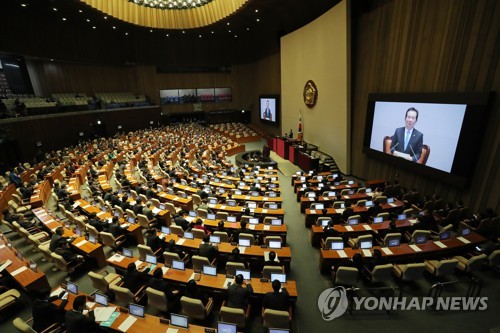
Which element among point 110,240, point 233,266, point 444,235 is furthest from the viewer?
point 110,240

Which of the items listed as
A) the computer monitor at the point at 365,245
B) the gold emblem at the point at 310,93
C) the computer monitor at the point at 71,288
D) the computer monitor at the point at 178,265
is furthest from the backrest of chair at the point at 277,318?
the gold emblem at the point at 310,93

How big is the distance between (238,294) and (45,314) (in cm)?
382

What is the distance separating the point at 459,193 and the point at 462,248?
3654mm

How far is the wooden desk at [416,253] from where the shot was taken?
6.71 meters

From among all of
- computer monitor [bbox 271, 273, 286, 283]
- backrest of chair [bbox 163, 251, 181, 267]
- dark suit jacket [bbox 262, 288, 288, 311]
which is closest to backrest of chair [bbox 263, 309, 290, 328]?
dark suit jacket [bbox 262, 288, 288, 311]

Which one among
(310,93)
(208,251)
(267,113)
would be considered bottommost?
(208,251)

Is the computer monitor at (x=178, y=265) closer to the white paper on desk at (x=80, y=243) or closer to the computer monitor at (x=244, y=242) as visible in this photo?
the computer monitor at (x=244, y=242)

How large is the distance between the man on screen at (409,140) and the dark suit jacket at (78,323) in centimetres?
1246

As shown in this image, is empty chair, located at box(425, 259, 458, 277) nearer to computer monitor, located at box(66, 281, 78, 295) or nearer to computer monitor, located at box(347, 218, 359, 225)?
computer monitor, located at box(347, 218, 359, 225)

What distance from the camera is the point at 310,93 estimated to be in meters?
19.2

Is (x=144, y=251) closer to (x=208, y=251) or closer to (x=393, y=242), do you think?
(x=208, y=251)

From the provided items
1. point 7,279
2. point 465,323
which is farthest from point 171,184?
point 465,323

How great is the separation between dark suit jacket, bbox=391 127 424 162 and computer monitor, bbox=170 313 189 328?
11030 mm

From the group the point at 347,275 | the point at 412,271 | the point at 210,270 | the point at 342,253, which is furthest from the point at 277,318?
the point at 412,271
